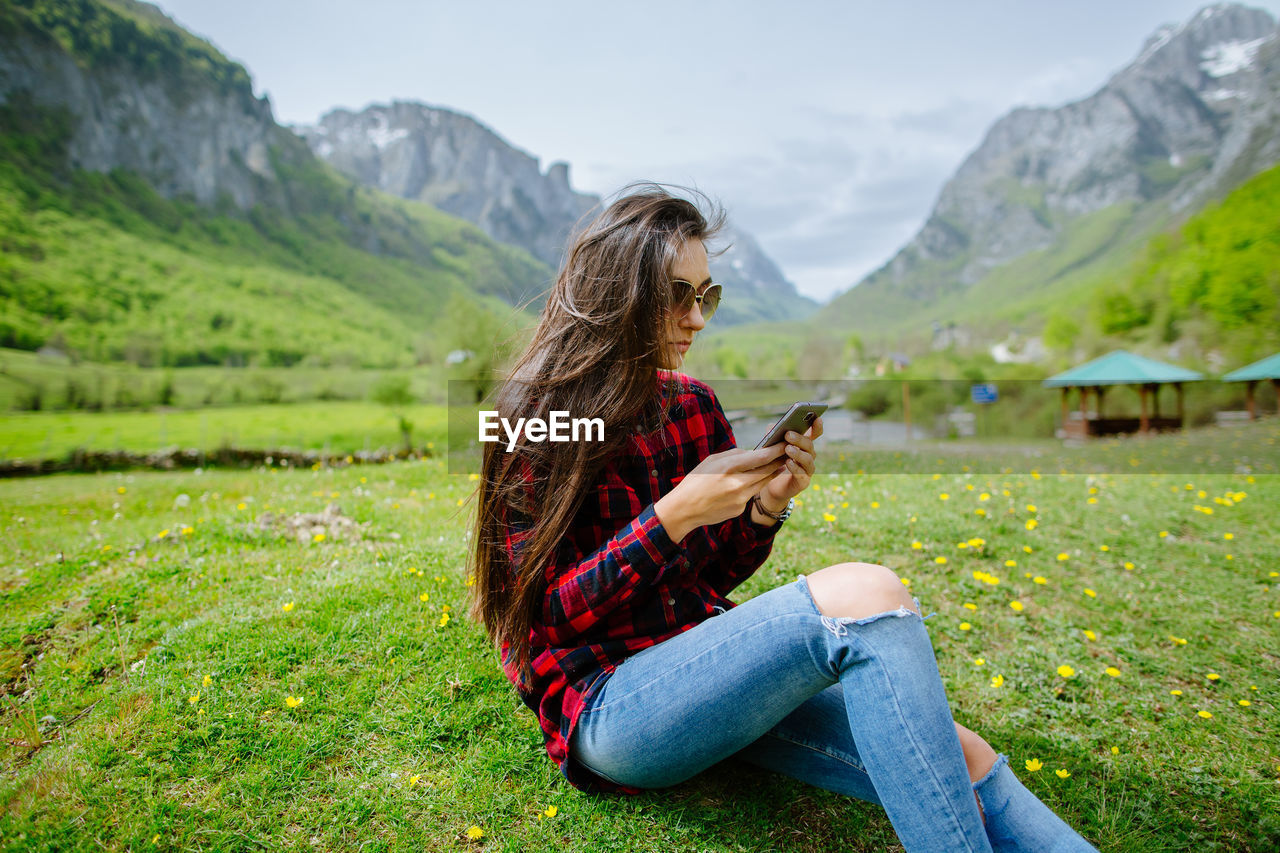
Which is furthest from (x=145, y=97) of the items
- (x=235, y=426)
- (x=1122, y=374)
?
(x=1122, y=374)

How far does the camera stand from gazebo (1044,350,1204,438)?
18.7m

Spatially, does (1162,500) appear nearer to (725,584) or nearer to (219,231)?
(725,584)

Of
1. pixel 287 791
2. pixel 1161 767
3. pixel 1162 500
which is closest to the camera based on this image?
pixel 287 791

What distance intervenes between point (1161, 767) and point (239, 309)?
4237 inches

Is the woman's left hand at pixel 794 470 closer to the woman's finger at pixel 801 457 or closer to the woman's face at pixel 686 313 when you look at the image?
the woman's finger at pixel 801 457

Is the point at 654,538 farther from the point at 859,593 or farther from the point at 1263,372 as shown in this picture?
the point at 1263,372

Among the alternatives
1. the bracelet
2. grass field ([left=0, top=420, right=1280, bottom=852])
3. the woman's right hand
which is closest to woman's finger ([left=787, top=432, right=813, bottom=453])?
the woman's right hand

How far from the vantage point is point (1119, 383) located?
18.8 meters

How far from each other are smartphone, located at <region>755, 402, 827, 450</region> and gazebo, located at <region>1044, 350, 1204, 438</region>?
70.2 feet

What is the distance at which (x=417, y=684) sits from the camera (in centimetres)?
265

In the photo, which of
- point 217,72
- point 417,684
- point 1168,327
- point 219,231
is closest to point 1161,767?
point 417,684

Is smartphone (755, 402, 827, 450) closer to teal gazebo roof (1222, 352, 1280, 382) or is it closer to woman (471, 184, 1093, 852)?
woman (471, 184, 1093, 852)

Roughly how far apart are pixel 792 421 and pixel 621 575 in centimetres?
63

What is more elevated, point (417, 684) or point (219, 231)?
point (219, 231)
